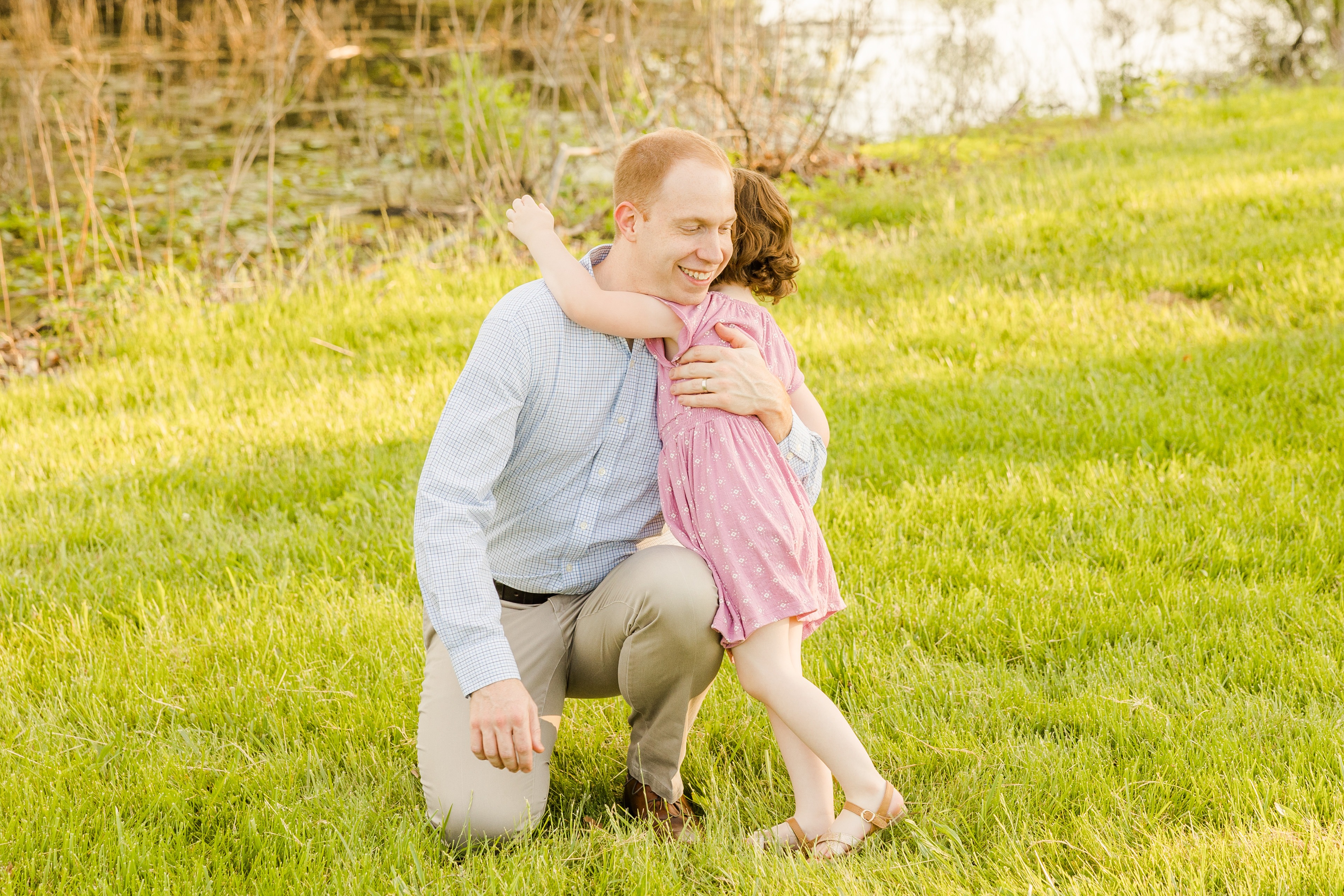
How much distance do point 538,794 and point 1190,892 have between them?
53.9 inches

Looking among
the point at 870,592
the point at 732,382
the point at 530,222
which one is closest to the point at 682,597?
the point at 732,382

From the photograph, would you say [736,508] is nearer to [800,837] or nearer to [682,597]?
[682,597]

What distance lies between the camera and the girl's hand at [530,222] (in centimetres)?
256

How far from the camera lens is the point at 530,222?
102 inches

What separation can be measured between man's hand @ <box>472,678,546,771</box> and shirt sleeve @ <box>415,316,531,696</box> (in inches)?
1.3

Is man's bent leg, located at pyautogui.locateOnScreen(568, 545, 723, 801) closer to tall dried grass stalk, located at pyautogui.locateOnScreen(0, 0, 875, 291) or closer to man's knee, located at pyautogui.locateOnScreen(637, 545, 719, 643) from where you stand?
man's knee, located at pyautogui.locateOnScreen(637, 545, 719, 643)

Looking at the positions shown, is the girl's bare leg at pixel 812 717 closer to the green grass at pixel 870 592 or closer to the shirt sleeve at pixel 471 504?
the green grass at pixel 870 592

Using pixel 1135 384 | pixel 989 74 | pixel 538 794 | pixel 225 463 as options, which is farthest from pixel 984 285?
pixel 989 74

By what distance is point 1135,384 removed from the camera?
15.9ft

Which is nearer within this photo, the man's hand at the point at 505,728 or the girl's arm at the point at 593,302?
the man's hand at the point at 505,728

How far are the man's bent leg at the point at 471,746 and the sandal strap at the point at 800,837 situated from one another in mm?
575

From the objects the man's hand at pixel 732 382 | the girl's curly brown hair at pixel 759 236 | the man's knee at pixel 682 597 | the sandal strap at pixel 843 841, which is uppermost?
the girl's curly brown hair at pixel 759 236

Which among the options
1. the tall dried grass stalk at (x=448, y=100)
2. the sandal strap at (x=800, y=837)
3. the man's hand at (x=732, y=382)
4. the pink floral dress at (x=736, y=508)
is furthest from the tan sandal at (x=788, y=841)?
the tall dried grass stalk at (x=448, y=100)

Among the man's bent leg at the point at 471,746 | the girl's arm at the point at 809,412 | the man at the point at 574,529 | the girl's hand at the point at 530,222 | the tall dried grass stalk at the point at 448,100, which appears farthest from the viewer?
the tall dried grass stalk at the point at 448,100
